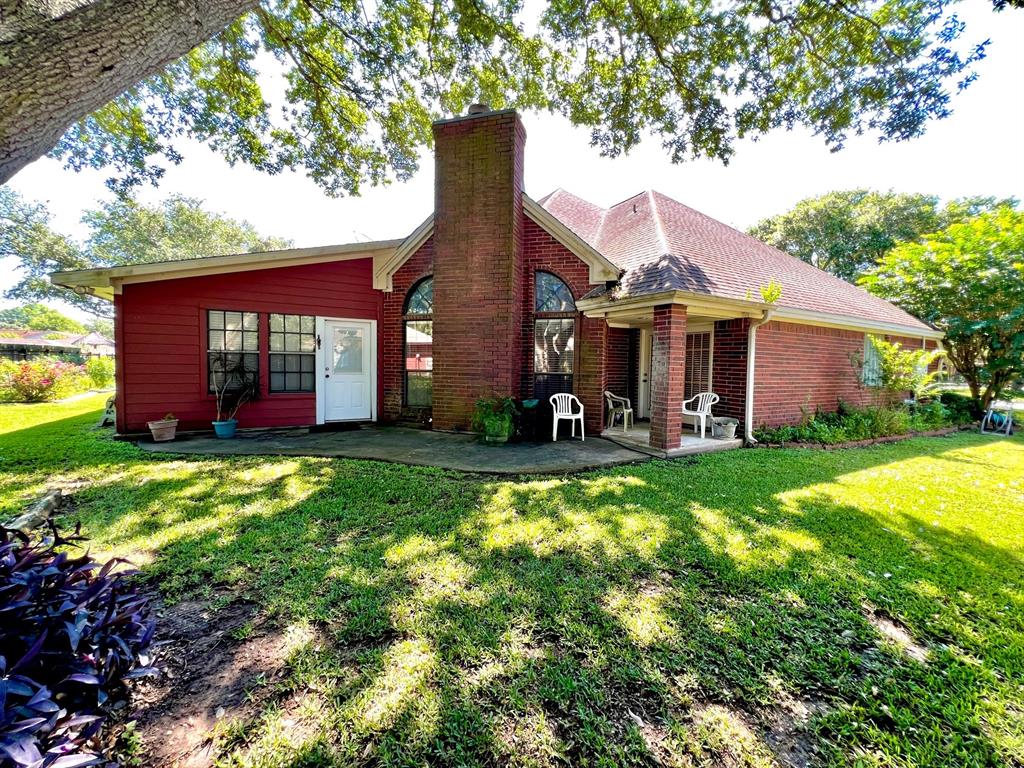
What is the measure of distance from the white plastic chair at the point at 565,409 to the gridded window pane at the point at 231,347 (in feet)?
20.1

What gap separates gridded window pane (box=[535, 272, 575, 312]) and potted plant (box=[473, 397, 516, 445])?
85.9 inches

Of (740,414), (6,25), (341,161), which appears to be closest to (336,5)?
(341,161)

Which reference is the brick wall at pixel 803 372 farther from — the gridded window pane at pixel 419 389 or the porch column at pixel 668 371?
the gridded window pane at pixel 419 389

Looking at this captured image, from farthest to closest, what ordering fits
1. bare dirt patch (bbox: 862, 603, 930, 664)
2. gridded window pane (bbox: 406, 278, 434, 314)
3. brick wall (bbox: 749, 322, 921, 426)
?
1. gridded window pane (bbox: 406, 278, 434, 314)
2. brick wall (bbox: 749, 322, 921, 426)
3. bare dirt patch (bbox: 862, 603, 930, 664)

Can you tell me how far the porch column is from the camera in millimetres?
6273

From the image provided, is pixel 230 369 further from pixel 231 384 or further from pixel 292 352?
pixel 292 352

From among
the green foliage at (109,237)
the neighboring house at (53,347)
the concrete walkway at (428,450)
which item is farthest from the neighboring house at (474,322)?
the green foliage at (109,237)

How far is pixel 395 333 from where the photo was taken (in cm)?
913

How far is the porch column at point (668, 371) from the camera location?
6273 millimetres

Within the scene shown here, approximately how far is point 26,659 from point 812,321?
10670mm

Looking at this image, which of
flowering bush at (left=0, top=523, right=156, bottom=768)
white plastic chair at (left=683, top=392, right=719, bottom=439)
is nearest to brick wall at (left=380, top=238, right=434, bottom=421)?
white plastic chair at (left=683, top=392, right=719, bottom=439)

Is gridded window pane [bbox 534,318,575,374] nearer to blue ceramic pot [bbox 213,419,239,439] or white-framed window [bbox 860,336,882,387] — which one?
blue ceramic pot [bbox 213,419,239,439]

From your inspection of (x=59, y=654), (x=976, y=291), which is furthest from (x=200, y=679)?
(x=976, y=291)

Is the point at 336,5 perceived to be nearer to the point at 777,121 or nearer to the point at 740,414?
the point at 777,121
